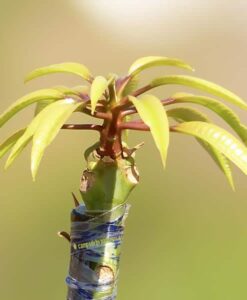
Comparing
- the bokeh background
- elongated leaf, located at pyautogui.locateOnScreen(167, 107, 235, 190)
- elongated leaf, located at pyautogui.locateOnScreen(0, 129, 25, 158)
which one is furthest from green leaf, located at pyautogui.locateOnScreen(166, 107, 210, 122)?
the bokeh background

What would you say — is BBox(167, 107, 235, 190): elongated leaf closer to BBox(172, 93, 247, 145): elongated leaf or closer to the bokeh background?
BBox(172, 93, 247, 145): elongated leaf

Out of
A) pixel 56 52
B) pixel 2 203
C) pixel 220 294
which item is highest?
pixel 56 52

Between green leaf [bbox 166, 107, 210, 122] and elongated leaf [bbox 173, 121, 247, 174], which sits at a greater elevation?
green leaf [bbox 166, 107, 210, 122]

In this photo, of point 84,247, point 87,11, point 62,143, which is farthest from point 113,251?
point 87,11

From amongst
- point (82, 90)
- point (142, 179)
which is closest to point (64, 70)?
point (82, 90)

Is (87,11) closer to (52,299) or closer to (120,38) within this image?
(120,38)

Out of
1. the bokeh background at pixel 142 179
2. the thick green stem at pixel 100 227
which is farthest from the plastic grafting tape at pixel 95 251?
the bokeh background at pixel 142 179

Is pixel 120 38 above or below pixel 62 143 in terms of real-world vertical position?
above
